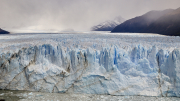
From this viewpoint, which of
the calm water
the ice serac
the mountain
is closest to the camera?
the calm water

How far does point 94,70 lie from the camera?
5465 millimetres

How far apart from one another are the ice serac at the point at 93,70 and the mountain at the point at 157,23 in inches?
401

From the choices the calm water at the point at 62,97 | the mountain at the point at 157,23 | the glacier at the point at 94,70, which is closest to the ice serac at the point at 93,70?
the glacier at the point at 94,70

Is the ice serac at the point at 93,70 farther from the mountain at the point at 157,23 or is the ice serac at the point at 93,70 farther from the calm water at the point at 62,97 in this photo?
the mountain at the point at 157,23

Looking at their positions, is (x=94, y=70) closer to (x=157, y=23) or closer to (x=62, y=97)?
(x=62, y=97)

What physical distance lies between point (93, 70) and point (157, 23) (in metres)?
18.9

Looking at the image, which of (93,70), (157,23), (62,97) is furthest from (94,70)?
(157,23)

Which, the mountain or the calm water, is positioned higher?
the mountain

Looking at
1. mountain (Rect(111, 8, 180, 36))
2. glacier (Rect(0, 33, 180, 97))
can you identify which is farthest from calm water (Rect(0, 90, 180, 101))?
mountain (Rect(111, 8, 180, 36))

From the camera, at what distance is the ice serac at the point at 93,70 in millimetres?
5031

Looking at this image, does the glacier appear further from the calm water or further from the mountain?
the mountain

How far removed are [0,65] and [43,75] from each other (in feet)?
6.58

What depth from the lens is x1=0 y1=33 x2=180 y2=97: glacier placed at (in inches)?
198

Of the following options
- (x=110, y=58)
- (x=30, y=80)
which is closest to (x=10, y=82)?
(x=30, y=80)
